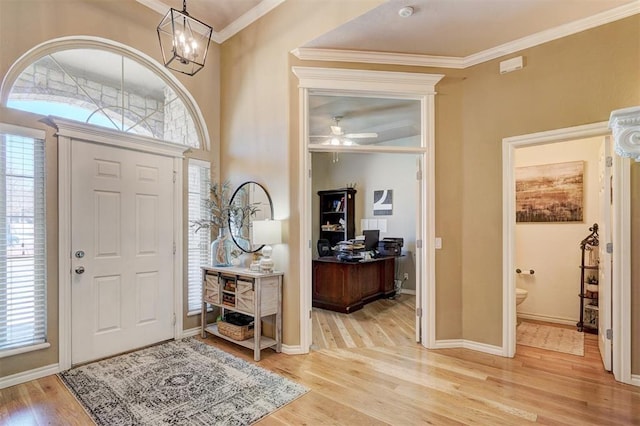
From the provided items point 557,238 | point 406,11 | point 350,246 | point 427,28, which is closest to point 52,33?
point 406,11

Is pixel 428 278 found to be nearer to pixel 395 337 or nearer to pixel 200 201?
pixel 395 337

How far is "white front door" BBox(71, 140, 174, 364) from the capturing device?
305 cm

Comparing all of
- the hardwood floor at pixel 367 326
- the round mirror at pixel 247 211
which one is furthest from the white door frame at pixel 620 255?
the round mirror at pixel 247 211

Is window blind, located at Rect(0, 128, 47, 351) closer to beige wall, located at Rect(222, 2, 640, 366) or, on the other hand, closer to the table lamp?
the table lamp

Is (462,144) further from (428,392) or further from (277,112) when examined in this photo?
(428,392)

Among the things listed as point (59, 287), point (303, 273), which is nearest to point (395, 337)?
point (303, 273)

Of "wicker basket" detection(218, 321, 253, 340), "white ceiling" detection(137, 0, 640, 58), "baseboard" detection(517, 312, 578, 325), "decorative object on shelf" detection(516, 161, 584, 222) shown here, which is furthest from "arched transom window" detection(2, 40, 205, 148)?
"baseboard" detection(517, 312, 578, 325)

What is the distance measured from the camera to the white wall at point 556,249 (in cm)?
430

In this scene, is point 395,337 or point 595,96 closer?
point 595,96

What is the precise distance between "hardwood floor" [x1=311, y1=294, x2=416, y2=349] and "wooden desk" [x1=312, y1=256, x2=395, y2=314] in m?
0.13

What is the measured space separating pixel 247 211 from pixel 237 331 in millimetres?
1308

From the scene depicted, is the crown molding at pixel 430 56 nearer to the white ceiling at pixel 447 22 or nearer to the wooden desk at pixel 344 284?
the white ceiling at pixel 447 22

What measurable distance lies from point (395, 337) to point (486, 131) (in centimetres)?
253

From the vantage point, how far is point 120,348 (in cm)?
331
